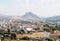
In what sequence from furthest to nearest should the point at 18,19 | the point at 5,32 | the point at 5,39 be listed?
the point at 18,19 → the point at 5,32 → the point at 5,39

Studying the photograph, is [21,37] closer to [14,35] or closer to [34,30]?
[14,35]

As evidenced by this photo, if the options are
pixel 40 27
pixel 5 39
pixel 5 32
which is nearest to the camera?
pixel 5 39

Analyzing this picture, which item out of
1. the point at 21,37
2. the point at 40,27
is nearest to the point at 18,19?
the point at 40,27

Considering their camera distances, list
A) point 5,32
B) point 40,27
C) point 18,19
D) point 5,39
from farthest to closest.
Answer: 1. point 18,19
2. point 40,27
3. point 5,32
4. point 5,39

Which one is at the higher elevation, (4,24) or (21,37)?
(4,24)

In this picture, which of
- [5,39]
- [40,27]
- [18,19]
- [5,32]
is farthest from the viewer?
[18,19]

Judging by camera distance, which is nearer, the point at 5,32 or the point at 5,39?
the point at 5,39

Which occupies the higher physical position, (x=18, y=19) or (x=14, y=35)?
(x=18, y=19)

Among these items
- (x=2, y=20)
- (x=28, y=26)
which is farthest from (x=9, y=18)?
(x=28, y=26)

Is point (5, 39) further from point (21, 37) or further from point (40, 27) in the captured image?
point (40, 27)
